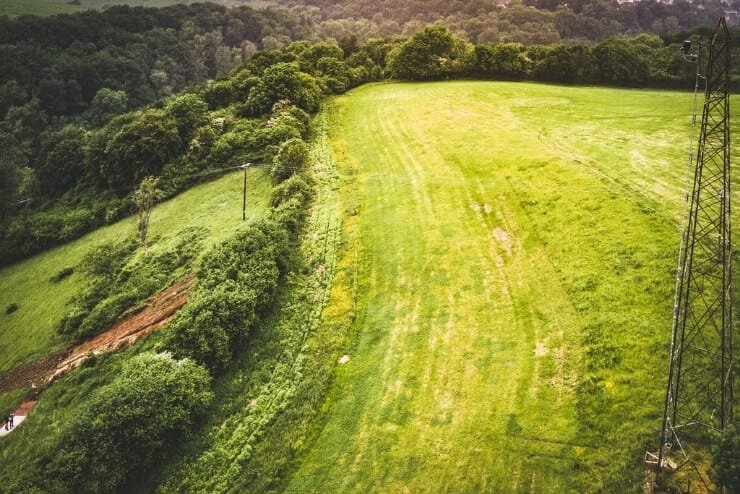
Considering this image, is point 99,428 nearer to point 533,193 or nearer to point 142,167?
point 533,193

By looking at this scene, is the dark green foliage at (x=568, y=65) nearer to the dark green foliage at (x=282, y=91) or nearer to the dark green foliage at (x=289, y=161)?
the dark green foliage at (x=282, y=91)

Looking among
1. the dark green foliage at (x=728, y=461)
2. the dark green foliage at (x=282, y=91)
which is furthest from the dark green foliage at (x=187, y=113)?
the dark green foliage at (x=728, y=461)

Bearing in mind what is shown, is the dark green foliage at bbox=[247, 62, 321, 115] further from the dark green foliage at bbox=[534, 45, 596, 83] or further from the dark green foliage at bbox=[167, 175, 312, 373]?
the dark green foliage at bbox=[534, 45, 596, 83]

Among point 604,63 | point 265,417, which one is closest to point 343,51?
point 604,63

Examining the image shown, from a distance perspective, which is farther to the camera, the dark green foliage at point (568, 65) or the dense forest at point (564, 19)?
the dense forest at point (564, 19)

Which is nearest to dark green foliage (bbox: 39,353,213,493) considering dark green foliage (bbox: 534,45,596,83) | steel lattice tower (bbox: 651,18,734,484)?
steel lattice tower (bbox: 651,18,734,484)
